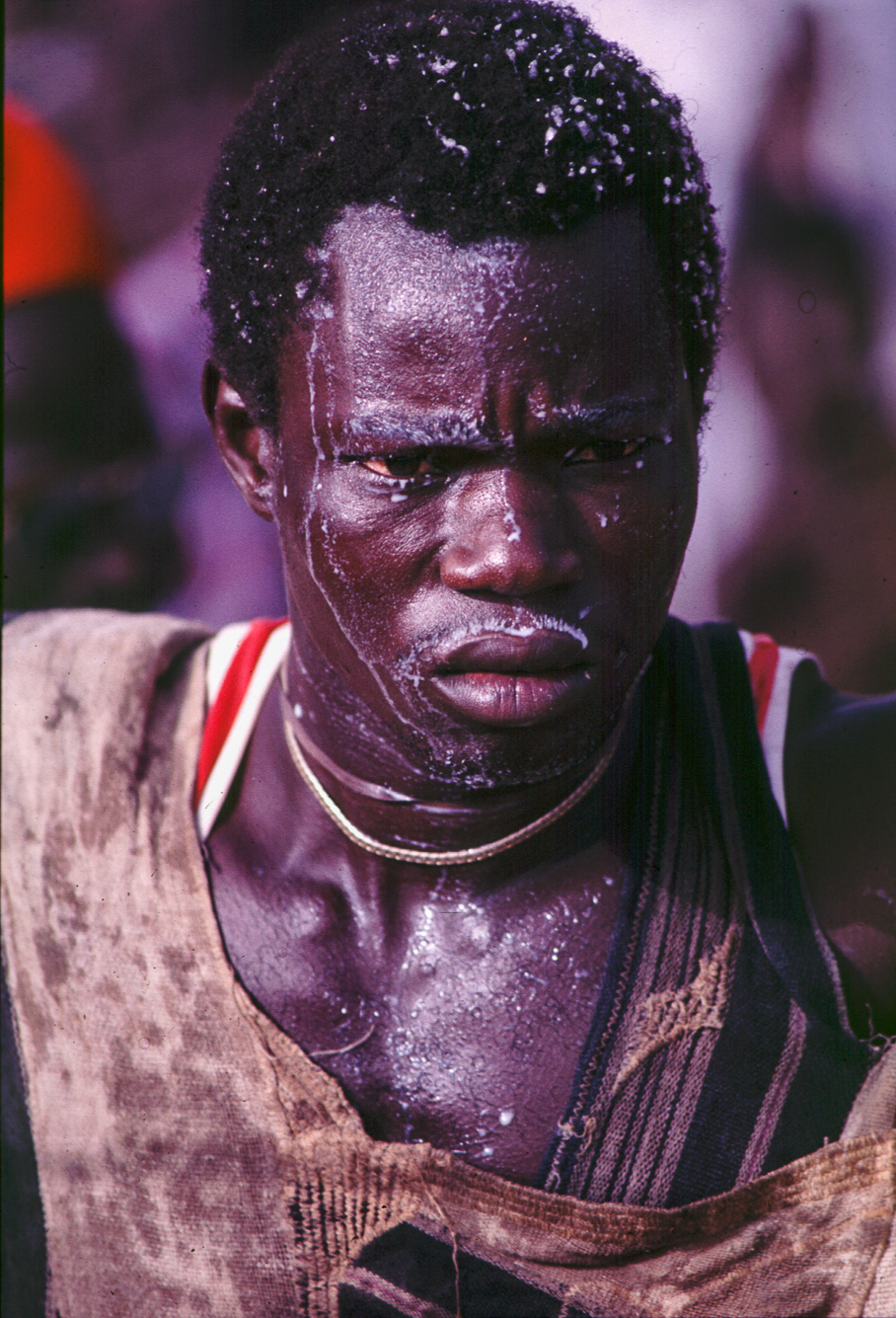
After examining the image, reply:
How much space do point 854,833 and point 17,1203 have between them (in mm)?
1051

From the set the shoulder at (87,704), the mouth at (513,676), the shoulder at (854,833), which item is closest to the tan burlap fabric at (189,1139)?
the shoulder at (87,704)

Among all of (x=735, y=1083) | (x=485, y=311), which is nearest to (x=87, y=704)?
(x=485, y=311)

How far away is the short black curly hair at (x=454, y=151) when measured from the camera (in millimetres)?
942

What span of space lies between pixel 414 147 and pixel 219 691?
2.20 ft

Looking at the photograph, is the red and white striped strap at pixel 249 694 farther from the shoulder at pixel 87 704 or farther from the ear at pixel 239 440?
the ear at pixel 239 440

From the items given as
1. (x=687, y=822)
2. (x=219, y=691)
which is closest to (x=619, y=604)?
(x=687, y=822)

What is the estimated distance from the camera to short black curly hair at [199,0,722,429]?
942mm

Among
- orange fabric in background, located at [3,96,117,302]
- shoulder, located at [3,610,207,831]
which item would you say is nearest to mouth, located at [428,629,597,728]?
shoulder, located at [3,610,207,831]

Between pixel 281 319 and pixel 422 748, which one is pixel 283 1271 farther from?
pixel 281 319

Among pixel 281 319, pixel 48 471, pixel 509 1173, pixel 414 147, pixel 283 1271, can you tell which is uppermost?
pixel 414 147

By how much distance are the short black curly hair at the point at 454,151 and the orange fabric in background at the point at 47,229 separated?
432mm

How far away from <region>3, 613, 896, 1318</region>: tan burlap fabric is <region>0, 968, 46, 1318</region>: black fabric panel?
0.08ft

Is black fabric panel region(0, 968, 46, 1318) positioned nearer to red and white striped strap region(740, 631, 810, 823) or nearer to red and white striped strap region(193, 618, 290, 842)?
red and white striped strap region(193, 618, 290, 842)

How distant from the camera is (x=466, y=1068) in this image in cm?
116
